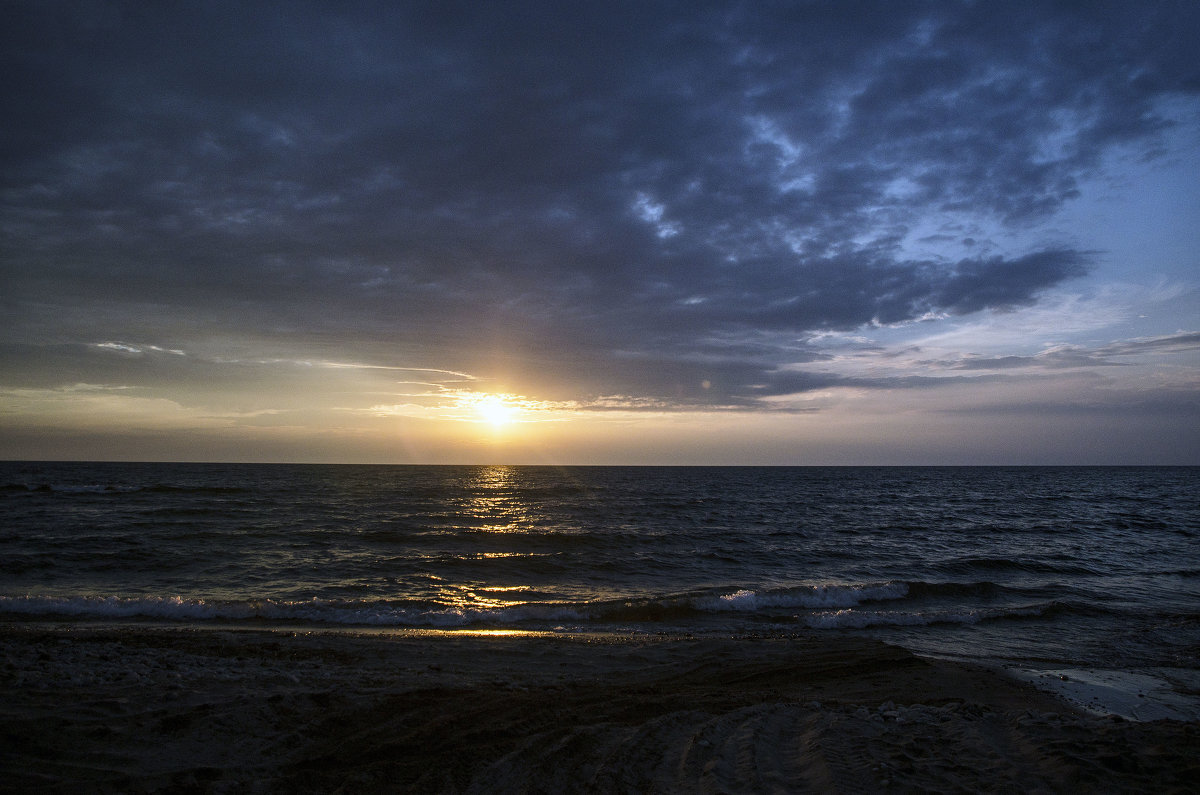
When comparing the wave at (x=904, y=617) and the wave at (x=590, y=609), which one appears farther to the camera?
the wave at (x=904, y=617)

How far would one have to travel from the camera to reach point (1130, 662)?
34.1ft

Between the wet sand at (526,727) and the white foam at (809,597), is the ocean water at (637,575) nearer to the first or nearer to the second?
the white foam at (809,597)

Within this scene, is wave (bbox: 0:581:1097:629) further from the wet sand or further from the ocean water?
the wet sand

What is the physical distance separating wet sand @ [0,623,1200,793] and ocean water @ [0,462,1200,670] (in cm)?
332

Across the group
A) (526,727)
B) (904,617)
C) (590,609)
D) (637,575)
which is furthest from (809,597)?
(526,727)

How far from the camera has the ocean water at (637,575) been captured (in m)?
12.5

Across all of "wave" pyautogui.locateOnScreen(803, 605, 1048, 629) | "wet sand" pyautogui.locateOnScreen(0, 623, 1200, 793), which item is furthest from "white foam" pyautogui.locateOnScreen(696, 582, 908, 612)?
"wet sand" pyautogui.locateOnScreen(0, 623, 1200, 793)

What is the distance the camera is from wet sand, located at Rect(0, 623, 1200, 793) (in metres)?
5.10

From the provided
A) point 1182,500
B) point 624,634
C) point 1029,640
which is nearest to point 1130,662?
point 1029,640

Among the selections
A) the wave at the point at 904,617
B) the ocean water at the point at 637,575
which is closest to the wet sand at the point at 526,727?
the ocean water at the point at 637,575

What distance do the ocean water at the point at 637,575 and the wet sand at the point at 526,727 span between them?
131 inches

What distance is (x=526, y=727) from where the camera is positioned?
6.39m

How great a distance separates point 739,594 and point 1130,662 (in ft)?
24.9

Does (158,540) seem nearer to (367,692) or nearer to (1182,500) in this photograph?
(367,692)
